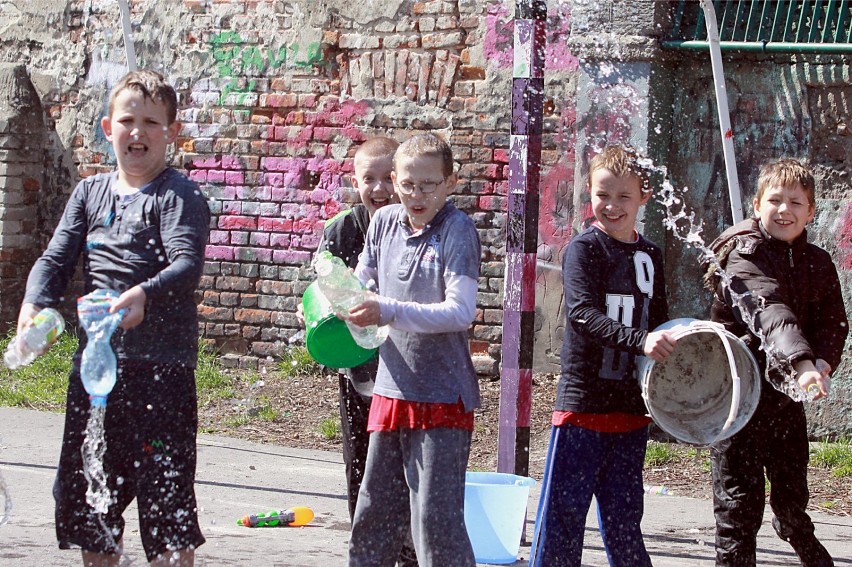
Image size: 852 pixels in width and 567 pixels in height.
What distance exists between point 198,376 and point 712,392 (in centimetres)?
492

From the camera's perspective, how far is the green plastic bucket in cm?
396

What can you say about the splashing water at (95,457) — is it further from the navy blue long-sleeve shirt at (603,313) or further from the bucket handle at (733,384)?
the bucket handle at (733,384)

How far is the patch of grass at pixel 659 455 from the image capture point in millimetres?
6676

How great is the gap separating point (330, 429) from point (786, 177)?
3676 millimetres

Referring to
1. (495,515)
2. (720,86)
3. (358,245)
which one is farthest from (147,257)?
(720,86)

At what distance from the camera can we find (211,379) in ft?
27.8

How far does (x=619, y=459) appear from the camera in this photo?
404 cm

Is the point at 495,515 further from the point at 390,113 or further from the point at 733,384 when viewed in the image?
the point at 390,113

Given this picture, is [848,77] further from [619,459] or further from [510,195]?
[619,459]

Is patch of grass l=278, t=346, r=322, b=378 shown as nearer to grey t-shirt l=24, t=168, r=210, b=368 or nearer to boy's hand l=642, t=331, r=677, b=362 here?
grey t-shirt l=24, t=168, r=210, b=368

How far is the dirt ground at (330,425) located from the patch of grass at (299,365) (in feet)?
0.14

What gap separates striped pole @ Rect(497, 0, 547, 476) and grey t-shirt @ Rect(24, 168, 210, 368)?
1576 mm

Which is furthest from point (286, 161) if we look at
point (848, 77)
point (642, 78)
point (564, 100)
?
point (848, 77)

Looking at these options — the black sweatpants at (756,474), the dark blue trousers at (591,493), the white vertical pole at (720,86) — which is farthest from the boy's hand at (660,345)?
the white vertical pole at (720,86)
